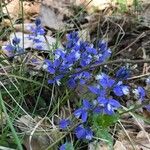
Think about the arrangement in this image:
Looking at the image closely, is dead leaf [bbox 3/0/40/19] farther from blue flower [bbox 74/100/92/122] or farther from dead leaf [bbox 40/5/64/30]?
blue flower [bbox 74/100/92/122]

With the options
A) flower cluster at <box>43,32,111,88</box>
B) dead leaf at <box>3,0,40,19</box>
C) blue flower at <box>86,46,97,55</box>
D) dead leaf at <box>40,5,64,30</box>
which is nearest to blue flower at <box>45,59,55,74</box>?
flower cluster at <box>43,32,111,88</box>

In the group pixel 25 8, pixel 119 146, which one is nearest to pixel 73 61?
pixel 119 146

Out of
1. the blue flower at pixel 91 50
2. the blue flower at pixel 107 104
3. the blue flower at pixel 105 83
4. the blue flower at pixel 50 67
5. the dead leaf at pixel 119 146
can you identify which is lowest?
the dead leaf at pixel 119 146

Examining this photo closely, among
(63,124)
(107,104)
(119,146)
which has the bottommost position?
(119,146)

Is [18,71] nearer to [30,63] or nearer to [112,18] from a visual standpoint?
[30,63]

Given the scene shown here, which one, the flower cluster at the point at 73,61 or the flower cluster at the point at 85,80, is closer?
the flower cluster at the point at 85,80

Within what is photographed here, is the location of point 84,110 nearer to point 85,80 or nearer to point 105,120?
point 105,120

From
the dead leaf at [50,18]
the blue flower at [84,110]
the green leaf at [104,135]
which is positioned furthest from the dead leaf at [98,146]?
the dead leaf at [50,18]

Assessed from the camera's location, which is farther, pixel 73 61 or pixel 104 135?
pixel 73 61

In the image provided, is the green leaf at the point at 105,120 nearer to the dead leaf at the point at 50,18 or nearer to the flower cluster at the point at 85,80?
the flower cluster at the point at 85,80
